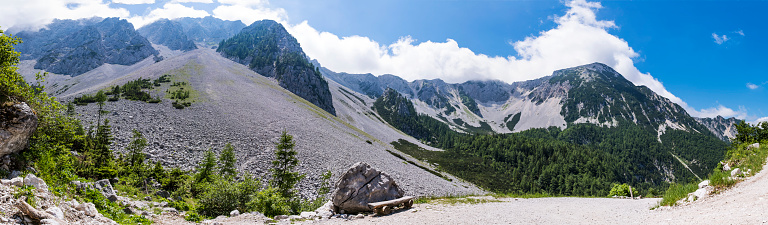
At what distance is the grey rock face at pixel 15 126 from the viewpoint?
438 inches

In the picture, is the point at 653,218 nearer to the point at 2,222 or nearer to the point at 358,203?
the point at 358,203

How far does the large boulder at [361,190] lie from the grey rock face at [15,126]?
13.9 metres

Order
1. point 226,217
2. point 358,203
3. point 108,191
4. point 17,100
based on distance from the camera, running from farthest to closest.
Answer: point 358,203
point 226,217
point 108,191
point 17,100

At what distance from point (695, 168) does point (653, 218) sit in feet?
869

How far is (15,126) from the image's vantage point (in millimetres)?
11594

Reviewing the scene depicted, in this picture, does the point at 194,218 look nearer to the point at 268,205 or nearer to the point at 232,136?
the point at 268,205

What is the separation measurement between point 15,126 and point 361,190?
50.9 feet

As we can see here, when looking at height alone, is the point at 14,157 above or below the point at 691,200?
below

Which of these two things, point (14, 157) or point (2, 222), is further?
point (14, 157)

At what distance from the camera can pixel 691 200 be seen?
13.0m

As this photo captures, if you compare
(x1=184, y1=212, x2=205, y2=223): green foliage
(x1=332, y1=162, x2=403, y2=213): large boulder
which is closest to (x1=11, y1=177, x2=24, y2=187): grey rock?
(x1=184, y1=212, x2=205, y2=223): green foliage

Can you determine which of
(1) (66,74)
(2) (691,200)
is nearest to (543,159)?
(2) (691,200)

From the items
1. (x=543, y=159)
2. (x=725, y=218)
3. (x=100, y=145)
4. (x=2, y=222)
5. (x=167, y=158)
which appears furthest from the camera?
(x=543, y=159)

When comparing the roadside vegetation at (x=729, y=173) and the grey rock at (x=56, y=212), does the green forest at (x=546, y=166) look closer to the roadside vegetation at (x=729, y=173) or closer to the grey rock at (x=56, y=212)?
the roadside vegetation at (x=729, y=173)
